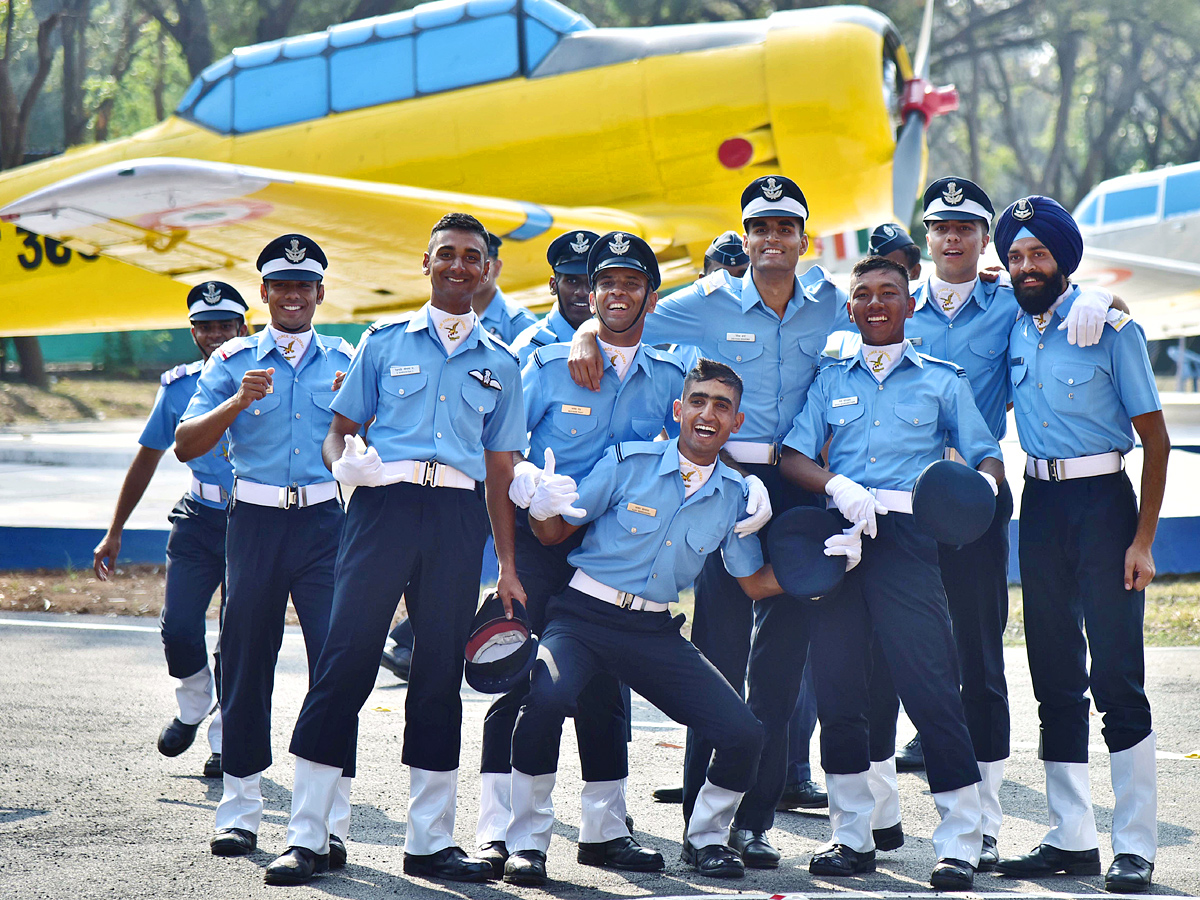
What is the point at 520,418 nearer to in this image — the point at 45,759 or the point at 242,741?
the point at 242,741

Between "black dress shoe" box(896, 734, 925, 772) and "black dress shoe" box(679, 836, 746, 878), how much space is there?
1612 mm

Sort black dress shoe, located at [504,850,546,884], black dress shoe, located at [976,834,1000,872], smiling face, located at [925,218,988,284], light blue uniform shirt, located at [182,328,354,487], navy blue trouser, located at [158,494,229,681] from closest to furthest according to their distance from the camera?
black dress shoe, located at [504,850,546,884] → black dress shoe, located at [976,834,1000,872] → light blue uniform shirt, located at [182,328,354,487] → smiling face, located at [925,218,988,284] → navy blue trouser, located at [158,494,229,681]

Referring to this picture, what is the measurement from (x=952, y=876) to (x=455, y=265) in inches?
98.9

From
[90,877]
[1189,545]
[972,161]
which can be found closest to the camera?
[90,877]

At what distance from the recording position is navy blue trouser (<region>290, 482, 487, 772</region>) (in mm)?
3988

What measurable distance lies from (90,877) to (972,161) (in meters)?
37.1

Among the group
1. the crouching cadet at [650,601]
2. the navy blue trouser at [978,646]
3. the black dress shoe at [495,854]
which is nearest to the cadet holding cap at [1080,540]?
the navy blue trouser at [978,646]

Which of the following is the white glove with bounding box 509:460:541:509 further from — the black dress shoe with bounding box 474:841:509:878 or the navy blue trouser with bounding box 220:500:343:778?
the black dress shoe with bounding box 474:841:509:878

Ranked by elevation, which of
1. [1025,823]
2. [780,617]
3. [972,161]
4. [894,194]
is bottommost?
[1025,823]

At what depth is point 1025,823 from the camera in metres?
4.67

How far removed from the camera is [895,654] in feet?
13.2

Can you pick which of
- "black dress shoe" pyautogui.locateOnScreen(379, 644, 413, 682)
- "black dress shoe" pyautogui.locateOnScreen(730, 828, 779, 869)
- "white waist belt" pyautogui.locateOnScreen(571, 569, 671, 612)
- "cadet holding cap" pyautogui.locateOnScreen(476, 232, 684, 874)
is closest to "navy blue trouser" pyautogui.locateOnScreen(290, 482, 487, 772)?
"cadet holding cap" pyautogui.locateOnScreen(476, 232, 684, 874)

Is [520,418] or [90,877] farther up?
[520,418]

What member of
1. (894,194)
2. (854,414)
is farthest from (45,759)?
(894,194)
